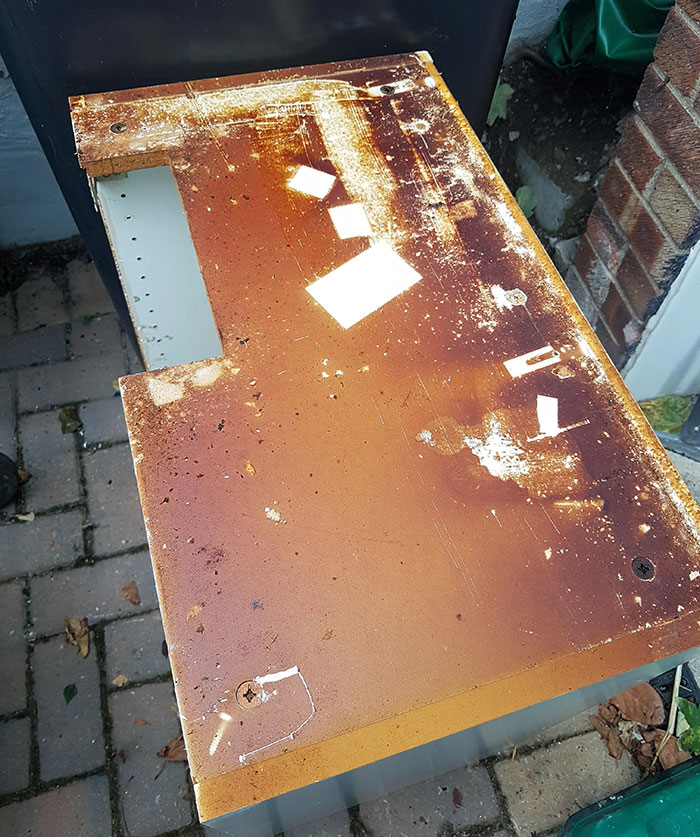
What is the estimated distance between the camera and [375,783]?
4.19 ft

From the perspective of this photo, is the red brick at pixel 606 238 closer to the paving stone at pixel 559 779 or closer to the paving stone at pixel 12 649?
the paving stone at pixel 559 779

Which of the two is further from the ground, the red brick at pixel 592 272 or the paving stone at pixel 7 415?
the red brick at pixel 592 272

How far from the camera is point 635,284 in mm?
1876

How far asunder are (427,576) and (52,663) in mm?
1379

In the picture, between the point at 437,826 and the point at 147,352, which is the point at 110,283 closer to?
the point at 147,352

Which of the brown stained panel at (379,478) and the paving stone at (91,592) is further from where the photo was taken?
the paving stone at (91,592)

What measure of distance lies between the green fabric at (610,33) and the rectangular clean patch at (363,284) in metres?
1.27

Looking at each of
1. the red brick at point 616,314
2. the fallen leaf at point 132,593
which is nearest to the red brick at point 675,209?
the red brick at point 616,314

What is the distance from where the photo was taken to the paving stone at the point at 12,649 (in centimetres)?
181

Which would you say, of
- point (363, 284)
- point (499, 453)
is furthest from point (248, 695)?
point (363, 284)

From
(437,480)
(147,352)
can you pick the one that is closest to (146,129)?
(147,352)

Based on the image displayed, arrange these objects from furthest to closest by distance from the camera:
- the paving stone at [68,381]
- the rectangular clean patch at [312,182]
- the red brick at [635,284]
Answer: the paving stone at [68,381] < the red brick at [635,284] < the rectangular clean patch at [312,182]

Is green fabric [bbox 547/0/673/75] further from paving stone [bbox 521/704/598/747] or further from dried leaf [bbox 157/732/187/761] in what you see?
dried leaf [bbox 157/732/187/761]

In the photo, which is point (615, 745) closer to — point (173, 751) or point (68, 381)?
point (173, 751)
